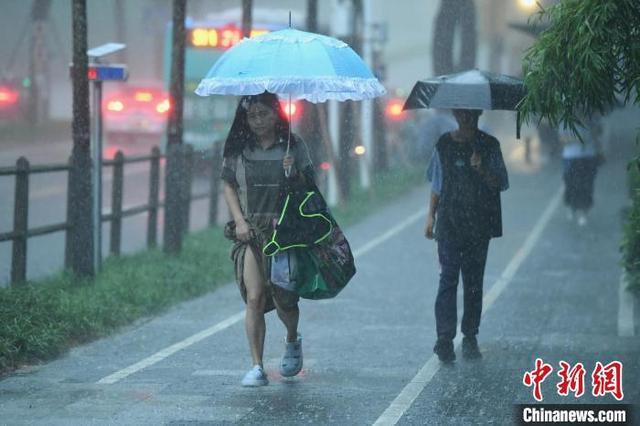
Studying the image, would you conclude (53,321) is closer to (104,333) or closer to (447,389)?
(104,333)

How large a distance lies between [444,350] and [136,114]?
25.2 metres

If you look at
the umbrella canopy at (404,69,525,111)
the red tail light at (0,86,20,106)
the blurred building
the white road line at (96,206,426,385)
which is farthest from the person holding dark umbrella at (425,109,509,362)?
the red tail light at (0,86,20,106)

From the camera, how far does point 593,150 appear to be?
1992 cm

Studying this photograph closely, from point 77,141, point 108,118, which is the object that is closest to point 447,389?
point 77,141

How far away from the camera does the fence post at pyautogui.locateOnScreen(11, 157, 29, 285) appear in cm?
1196

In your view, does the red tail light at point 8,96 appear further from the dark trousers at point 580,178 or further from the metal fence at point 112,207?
the dark trousers at point 580,178

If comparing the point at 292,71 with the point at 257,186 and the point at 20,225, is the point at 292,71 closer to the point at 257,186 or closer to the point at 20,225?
the point at 257,186

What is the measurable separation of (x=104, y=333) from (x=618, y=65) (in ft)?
17.1

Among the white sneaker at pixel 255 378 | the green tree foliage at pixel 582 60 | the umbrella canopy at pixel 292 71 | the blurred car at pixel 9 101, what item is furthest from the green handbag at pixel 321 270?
the blurred car at pixel 9 101

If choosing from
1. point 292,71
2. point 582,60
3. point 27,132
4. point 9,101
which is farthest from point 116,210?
point 27,132

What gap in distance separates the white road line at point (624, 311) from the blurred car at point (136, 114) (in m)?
20.7

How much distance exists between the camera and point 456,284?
948 cm

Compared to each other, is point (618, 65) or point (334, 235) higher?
point (618, 65)

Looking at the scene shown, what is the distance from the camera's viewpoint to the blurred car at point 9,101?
36625 millimetres
